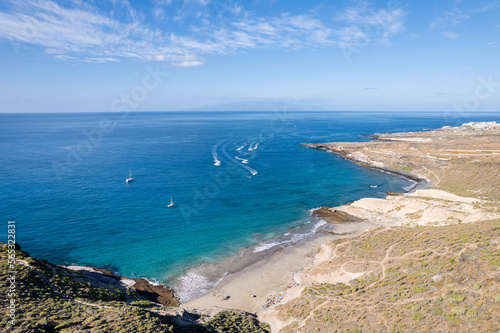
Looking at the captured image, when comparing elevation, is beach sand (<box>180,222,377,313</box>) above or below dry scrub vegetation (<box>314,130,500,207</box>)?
below

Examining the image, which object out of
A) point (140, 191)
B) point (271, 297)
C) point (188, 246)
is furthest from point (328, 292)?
point (140, 191)

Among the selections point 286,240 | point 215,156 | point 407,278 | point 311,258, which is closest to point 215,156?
point 215,156

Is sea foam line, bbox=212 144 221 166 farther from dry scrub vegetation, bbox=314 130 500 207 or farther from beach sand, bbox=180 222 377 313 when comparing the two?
beach sand, bbox=180 222 377 313

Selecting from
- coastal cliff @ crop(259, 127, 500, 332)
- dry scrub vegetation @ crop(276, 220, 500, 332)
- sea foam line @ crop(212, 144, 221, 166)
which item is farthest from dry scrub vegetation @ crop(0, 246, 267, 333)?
sea foam line @ crop(212, 144, 221, 166)

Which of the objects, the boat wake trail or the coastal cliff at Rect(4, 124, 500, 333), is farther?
the boat wake trail

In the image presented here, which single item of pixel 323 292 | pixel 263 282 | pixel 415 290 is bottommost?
pixel 263 282

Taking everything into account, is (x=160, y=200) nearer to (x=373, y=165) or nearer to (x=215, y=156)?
(x=215, y=156)

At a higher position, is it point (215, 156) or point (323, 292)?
point (215, 156)

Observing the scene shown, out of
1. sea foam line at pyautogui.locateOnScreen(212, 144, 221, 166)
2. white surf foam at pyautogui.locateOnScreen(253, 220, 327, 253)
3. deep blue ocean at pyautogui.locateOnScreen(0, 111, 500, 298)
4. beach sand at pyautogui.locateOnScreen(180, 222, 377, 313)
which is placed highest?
sea foam line at pyautogui.locateOnScreen(212, 144, 221, 166)

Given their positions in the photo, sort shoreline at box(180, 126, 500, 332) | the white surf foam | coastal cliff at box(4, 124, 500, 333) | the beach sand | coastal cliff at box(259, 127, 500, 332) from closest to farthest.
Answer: coastal cliff at box(4, 124, 500, 333)
coastal cliff at box(259, 127, 500, 332)
the beach sand
shoreline at box(180, 126, 500, 332)
the white surf foam

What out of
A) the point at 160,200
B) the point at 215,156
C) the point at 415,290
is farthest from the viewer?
the point at 215,156

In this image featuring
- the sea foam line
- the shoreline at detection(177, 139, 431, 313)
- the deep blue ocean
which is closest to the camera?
the shoreline at detection(177, 139, 431, 313)
